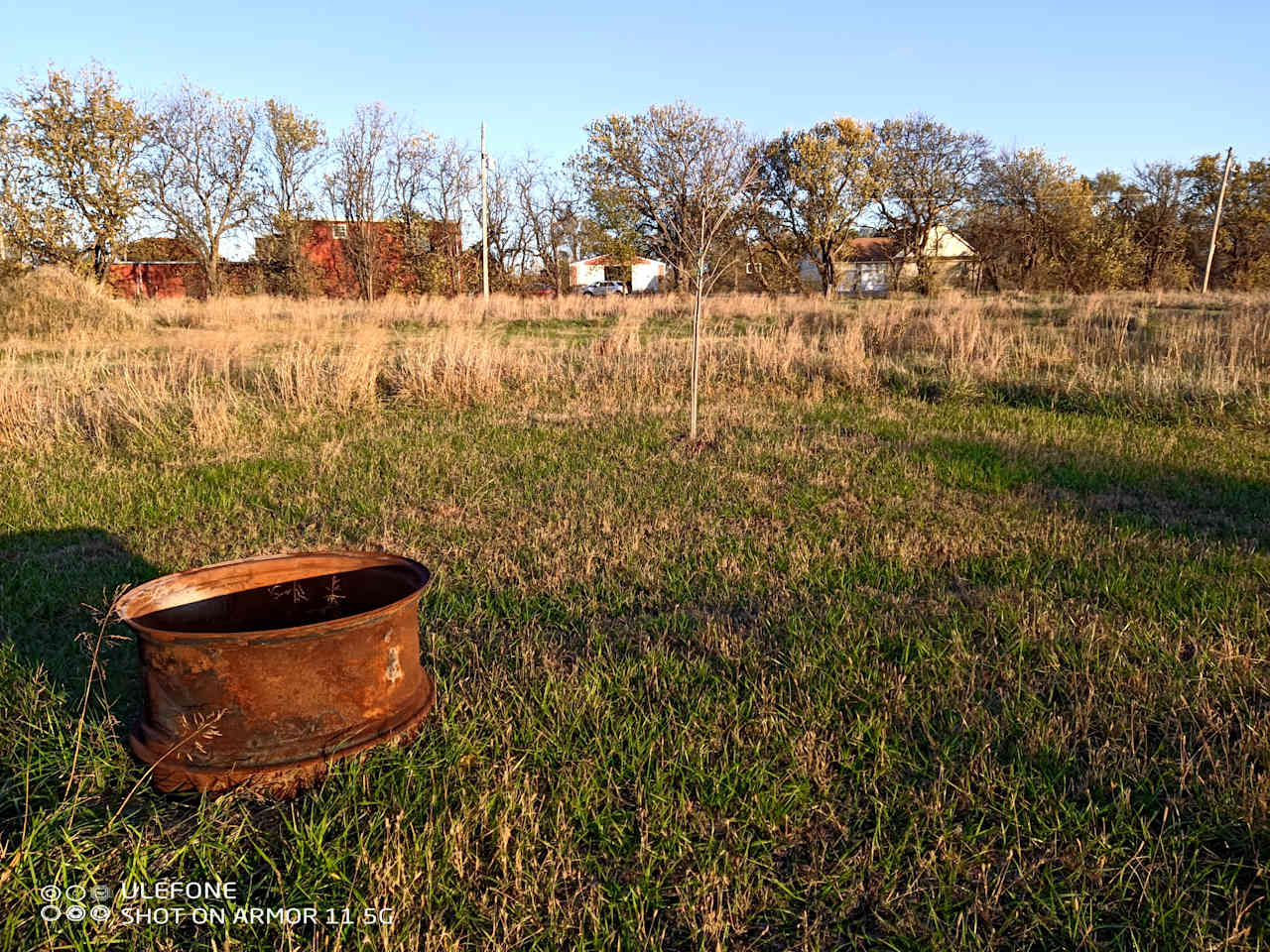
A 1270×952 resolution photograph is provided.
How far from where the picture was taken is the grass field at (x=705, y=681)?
1.94m

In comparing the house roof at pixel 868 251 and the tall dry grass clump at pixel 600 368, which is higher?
the house roof at pixel 868 251

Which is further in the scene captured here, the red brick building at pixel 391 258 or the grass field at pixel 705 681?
the red brick building at pixel 391 258

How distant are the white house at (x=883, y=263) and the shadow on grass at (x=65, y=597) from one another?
134ft

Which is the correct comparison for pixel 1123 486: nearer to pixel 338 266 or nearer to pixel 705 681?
pixel 705 681

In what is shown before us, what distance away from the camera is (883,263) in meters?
51.6

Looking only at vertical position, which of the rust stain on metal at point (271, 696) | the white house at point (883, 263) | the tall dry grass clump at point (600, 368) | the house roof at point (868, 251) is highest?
the house roof at point (868, 251)

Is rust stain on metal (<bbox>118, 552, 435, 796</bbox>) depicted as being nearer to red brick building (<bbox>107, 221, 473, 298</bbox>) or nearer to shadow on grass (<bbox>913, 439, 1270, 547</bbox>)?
shadow on grass (<bbox>913, 439, 1270, 547</bbox>)

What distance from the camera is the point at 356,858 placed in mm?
2025

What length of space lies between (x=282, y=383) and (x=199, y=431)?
1.60 metres

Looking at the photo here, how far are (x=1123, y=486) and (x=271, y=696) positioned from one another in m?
5.87

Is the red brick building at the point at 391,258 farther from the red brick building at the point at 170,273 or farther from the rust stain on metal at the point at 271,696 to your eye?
the rust stain on metal at the point at 271,696

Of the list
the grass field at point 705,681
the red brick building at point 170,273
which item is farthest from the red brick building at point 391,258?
the grass field at point 705,681

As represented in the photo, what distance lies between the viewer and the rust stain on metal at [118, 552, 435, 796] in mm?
2234

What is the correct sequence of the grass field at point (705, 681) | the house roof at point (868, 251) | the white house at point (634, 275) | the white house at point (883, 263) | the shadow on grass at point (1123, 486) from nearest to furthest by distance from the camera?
the grass field at point (705, 681), the shadow on grass at point (1123, 486), the white house at point (883, 263), the house roof at point (868, 251), the white house at point (634, 275)
